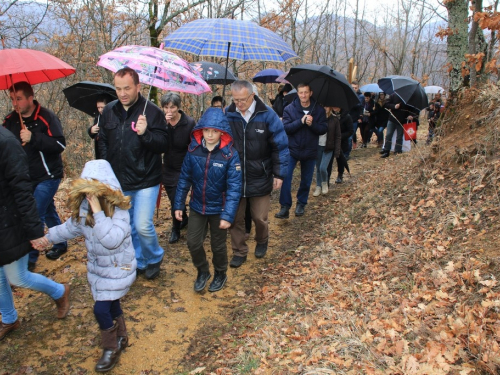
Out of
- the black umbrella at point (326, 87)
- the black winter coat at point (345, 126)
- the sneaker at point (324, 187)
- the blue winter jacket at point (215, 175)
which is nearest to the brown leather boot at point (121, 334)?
the blue winter jacket at point (215, 175)

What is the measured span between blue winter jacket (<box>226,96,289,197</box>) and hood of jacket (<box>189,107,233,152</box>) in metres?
0.76

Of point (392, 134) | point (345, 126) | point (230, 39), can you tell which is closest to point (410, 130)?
point (392, 134)

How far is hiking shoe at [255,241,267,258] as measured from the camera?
5469mm

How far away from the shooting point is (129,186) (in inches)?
166

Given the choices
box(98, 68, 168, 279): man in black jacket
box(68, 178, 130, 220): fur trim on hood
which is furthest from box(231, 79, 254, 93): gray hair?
box(68, 178, 130, 220): fur trim on hood

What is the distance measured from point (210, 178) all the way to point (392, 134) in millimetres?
8659

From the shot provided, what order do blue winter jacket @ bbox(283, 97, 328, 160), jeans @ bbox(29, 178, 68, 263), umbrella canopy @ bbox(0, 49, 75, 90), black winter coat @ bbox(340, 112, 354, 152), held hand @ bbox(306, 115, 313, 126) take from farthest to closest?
black winter coat @ bbox(340, 112, 354, 152) → blue winter jacket @ bbox(283, 97, 328, 160) → held hand @ bbox(306, 115, 313, 126) → jeans @ bbox(29, 178, 68, 263) → umbrella canopy @ bbox(0, 49, 75, 90)

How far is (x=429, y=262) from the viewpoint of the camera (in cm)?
389

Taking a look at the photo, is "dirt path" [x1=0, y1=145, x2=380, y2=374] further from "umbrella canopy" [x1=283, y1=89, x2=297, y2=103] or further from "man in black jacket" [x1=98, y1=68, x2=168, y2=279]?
"umbrella canopy" [x1=283, y1=89, x2=297, y2=103]

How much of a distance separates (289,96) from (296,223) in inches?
155

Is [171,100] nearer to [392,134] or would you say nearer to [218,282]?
[218,282]

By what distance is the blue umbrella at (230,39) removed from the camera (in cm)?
434

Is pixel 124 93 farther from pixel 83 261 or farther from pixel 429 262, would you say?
pixel 429 262

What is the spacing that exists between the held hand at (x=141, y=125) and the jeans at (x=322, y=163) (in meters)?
4.61
